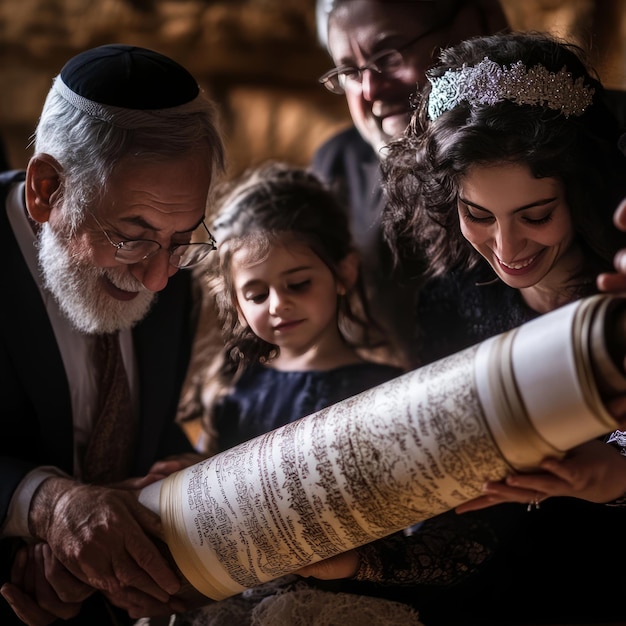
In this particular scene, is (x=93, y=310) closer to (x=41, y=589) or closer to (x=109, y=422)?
(x=109, y=422)

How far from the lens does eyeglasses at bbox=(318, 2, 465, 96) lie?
1.38 m

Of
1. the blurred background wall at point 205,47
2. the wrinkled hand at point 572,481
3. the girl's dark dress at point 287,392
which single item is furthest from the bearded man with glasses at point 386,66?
the blurred background wall at point 205,47

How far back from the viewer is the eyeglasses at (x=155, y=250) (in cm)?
126

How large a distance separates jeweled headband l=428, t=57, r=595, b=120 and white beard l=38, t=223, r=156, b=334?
0.54m

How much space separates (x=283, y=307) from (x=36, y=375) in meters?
0.40

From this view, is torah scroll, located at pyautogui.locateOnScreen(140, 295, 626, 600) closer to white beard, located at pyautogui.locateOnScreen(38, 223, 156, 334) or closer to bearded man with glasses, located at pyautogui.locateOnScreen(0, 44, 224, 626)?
bearded man with glasses, located at pyautogui.locateOnScreen(0, 44, 224, 626)

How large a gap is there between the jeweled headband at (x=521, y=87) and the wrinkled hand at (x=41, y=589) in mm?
826

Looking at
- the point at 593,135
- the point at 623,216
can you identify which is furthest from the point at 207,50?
the point at 623,216

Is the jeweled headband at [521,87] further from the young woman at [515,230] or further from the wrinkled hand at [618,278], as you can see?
the wrinkled hand at [618,278]

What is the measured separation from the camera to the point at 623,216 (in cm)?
99

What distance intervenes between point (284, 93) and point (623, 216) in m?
1.87

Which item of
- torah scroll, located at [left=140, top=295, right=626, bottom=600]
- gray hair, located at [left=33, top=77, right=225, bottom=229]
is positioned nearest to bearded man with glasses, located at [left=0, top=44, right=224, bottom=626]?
gray hair, located at [left=33, top=77, right=225, bottom=229]

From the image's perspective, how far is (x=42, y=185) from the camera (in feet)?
4.29

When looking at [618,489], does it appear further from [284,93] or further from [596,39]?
[284,93]
